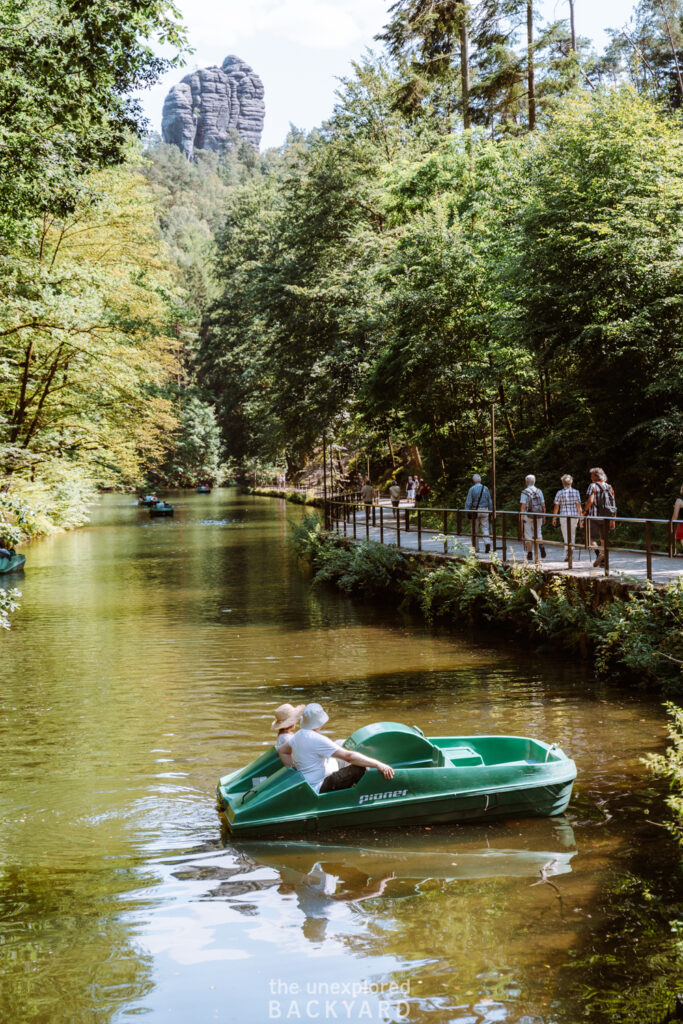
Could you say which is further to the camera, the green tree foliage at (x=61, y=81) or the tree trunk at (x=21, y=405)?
the tree trunk at (x=21, y=405)

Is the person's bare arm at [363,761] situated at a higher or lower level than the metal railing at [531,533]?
lower

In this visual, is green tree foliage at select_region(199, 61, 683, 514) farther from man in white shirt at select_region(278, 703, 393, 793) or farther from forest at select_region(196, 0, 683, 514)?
man in white shirt at select_region(278, 703, 393, 793)

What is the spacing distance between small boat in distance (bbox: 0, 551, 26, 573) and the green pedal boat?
19.7 metres

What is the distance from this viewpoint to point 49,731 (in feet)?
37.6

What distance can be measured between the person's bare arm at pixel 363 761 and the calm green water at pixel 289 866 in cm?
58

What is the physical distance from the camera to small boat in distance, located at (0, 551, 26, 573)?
2628 centimetres

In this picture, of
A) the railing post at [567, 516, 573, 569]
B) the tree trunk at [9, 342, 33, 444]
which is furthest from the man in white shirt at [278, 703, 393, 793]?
the tree trunk at [9, 342, 33, 444]

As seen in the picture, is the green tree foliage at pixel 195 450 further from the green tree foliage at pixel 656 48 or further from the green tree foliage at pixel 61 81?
the green tree foliage at pixel 61 81

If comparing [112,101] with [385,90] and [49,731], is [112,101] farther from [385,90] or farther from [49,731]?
[385,90]

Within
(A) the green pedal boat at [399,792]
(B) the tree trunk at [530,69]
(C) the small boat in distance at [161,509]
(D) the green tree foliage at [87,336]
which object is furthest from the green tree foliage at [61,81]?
(C) the small boat in distance at [161,509]

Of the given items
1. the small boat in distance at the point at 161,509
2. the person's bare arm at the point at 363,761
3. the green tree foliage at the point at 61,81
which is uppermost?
the green tree foliage at the point at 61,81

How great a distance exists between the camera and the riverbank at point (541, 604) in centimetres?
1197

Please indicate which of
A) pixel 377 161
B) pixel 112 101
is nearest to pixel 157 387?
pixel 377 161

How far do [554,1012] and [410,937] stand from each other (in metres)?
1.18
